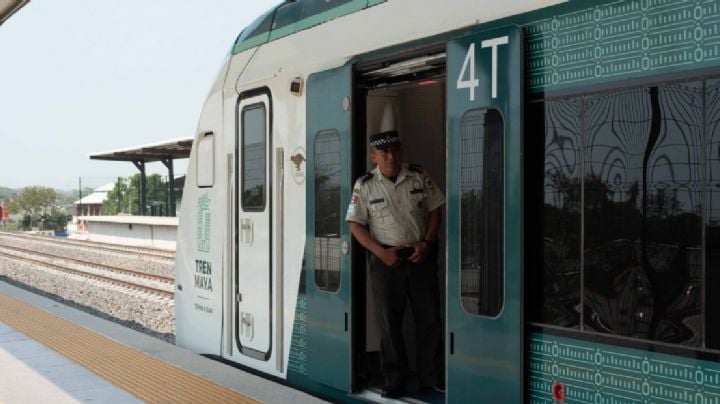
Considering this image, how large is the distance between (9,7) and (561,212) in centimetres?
1017

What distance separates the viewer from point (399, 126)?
6344 mm

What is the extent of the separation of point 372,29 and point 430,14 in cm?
65

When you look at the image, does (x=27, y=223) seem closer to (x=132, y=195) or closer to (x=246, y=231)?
(x=132, y=195)

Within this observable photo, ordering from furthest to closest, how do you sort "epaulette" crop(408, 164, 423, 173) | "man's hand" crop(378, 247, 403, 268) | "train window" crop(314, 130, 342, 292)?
"train window" crop(314, 130, 342, 292) < "epaulette" crop(408, 164, 423, 173) < "man's hand" crop(378, 247, 403, 268)

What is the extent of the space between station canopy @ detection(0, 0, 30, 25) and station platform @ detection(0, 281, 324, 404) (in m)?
4.49

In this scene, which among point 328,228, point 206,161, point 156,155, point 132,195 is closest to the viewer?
point 328,228

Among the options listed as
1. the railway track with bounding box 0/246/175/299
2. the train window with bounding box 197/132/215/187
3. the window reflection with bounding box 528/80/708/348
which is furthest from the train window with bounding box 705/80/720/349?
the railway track with bounding box 0/246/175/299

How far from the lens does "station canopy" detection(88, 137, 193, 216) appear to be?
29859 millimetres

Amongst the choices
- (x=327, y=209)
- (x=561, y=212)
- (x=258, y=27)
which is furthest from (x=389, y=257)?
(x=258, y=27)

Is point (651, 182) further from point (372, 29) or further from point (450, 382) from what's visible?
point (372, 29)

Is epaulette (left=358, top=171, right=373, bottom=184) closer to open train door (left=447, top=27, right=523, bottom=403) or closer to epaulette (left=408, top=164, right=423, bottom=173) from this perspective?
epaulette (left=408, top=164, right=423, bottom=173)

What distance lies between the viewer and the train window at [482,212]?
455cm

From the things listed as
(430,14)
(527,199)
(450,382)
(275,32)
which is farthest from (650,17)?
(275,32)

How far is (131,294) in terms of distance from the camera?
16094mm
